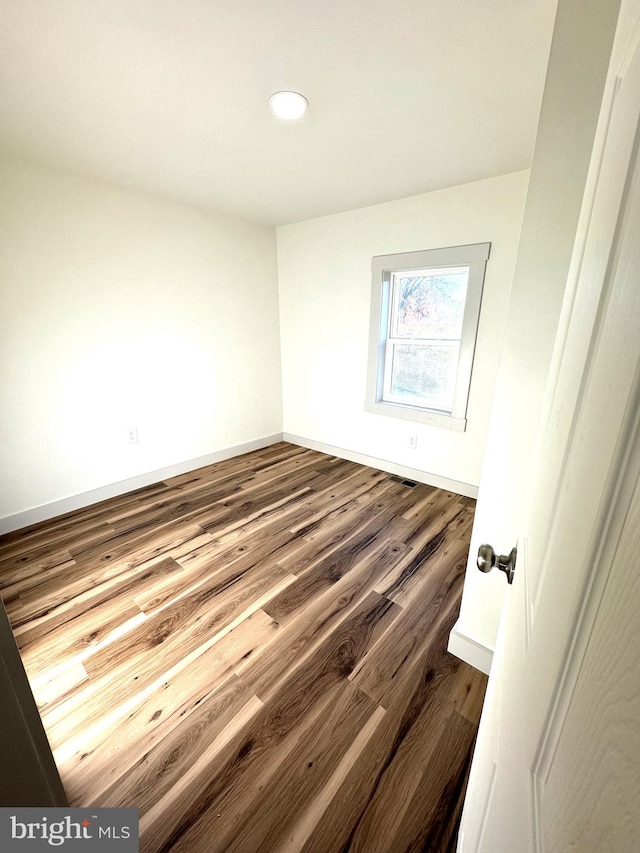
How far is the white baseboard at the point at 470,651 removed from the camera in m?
1.30

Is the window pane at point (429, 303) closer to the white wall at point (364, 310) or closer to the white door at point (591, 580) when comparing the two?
the white wall at point (364, 310)

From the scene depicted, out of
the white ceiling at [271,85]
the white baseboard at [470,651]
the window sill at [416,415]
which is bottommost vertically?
the white baseboard at [470,651]

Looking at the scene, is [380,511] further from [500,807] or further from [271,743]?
[500,807]

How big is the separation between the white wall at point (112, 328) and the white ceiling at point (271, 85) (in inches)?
13.2

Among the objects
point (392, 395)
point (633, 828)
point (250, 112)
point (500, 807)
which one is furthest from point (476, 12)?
point (392, 395)

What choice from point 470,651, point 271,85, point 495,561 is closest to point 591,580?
point 495,561

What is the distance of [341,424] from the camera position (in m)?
3.41

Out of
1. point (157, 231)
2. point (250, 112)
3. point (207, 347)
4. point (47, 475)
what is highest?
point (250, 112)

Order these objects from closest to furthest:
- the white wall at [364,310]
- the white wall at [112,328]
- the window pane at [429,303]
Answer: the white wall at [112,328] < the white wall at [364,310] < the window pane at [429,303]

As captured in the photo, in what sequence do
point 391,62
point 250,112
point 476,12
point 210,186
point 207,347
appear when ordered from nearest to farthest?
point 476,12, point 391,62, point 250,112, point 210,186, point 207,347

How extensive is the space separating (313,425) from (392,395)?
98 centimetres

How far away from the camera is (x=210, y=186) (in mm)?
2307
